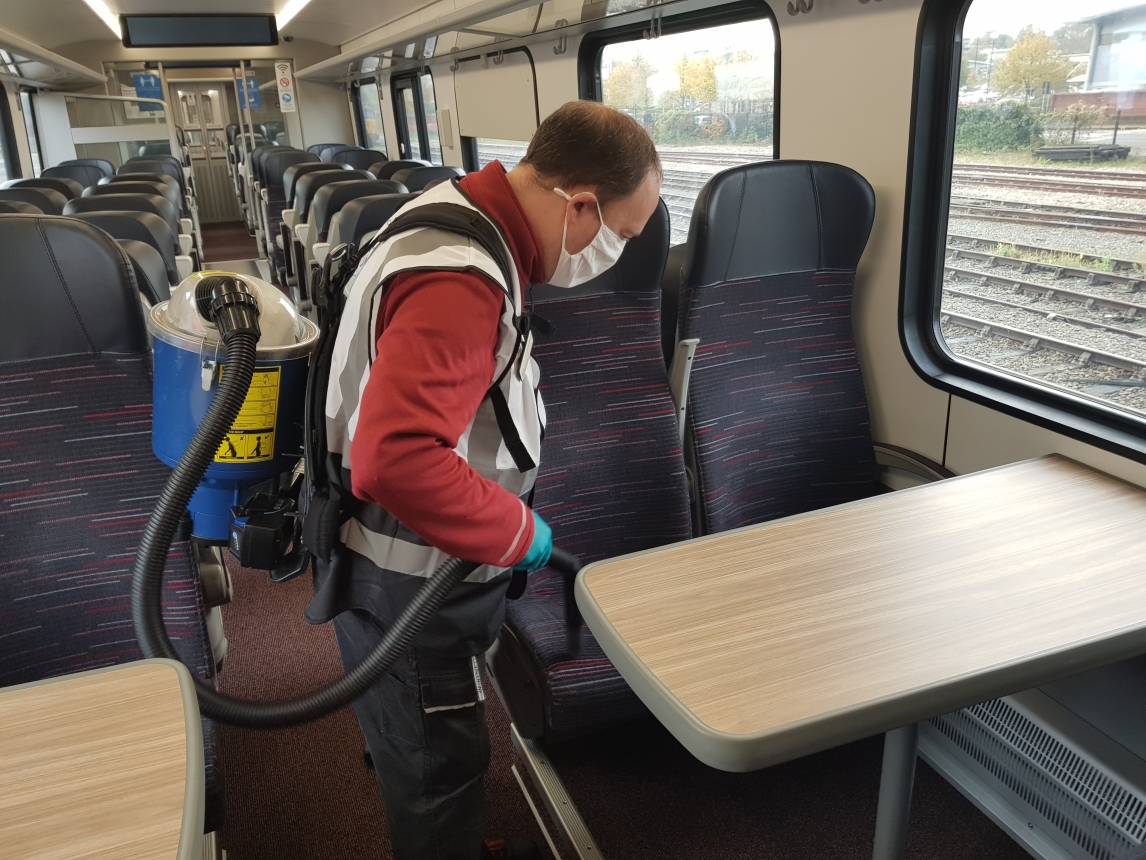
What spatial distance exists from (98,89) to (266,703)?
1379cm

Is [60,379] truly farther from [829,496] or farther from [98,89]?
[98,89]

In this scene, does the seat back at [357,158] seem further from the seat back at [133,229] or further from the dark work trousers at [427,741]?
the dark work trousers at [427,741]

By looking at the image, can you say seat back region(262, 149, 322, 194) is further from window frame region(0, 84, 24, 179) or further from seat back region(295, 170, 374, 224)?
window frame region(0, 84, 24, 179)

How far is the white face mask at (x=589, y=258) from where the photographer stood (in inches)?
56.6

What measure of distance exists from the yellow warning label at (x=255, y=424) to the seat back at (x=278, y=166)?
6.39 m

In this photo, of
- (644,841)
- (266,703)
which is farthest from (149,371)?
(644,841)

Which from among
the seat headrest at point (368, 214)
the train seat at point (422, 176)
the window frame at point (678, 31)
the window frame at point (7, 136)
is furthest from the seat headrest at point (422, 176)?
the window frame at point (7, 136)

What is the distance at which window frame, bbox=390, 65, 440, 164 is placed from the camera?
955 cm

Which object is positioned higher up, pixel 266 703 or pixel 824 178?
pixel 824 178

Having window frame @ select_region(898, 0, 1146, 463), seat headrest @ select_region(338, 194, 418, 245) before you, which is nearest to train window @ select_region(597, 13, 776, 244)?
window frame @ select_region(898, 0, 1146, 463)

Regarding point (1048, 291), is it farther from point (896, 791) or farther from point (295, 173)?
point (295, 173)

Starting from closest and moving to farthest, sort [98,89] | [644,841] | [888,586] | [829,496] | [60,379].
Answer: [888,586] < [60,379] < [644,841] < [829,496] < [98,89]

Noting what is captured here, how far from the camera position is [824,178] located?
2340 mm

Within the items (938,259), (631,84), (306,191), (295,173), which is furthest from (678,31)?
(295,173)
